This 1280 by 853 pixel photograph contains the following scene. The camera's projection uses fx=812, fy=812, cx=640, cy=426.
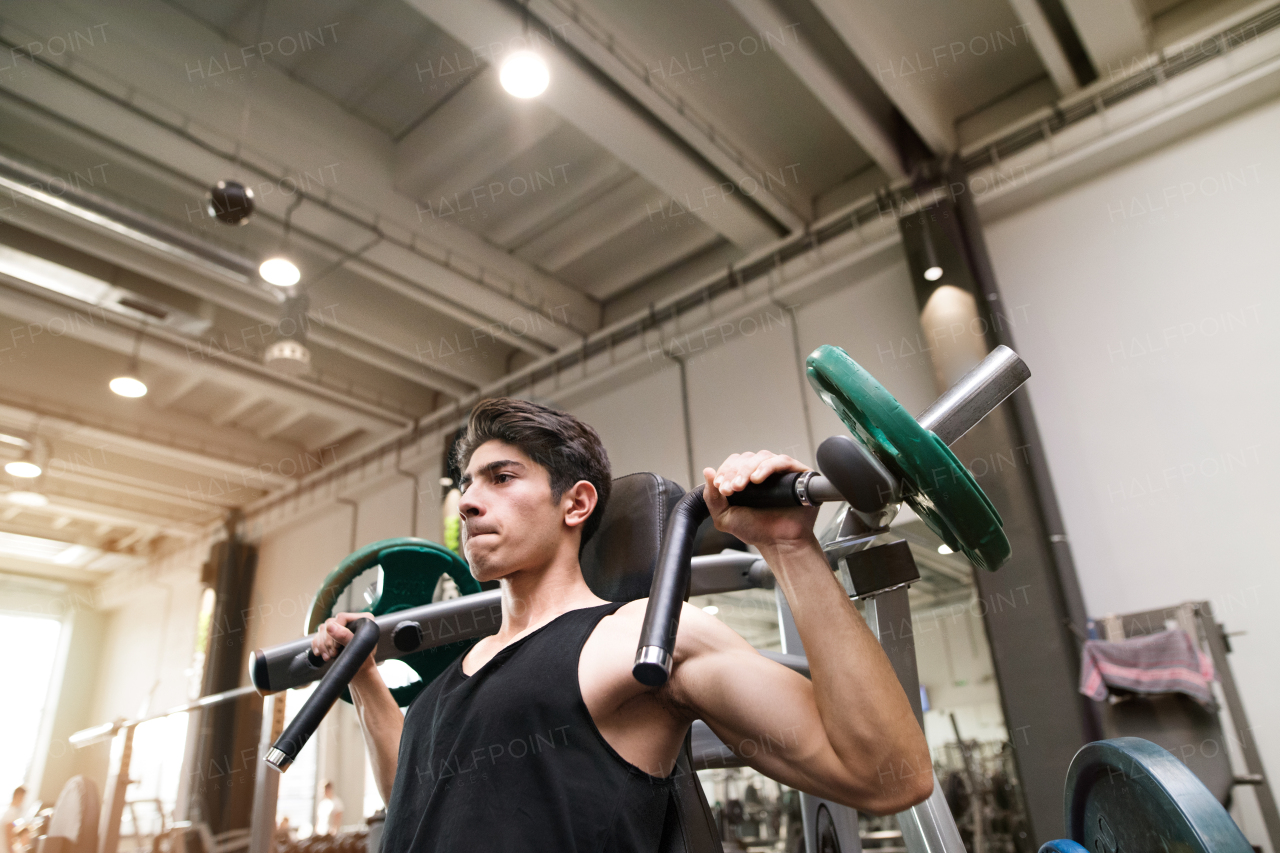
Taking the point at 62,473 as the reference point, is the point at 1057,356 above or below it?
below

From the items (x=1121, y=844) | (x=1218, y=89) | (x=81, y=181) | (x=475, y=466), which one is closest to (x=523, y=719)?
(x=475, y=466)

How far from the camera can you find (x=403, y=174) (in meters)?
5.38

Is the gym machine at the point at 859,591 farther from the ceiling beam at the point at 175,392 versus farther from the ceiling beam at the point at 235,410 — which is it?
the ceiling beam at the point at 235,410

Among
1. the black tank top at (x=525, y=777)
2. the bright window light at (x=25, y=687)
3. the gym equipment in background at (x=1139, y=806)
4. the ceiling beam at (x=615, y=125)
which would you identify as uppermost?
the ceiling beam at (x=615, y=125)

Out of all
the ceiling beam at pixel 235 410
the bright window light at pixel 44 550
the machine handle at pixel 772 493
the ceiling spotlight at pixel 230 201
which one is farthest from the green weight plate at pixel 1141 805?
the bright window light at pixel 44 550

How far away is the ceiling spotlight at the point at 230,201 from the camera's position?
13.2ft

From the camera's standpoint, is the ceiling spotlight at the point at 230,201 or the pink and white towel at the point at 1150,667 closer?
the pink and white towel at the point at 1150,667

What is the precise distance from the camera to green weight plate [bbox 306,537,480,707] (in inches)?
64.9

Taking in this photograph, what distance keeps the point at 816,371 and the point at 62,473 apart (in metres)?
10.1

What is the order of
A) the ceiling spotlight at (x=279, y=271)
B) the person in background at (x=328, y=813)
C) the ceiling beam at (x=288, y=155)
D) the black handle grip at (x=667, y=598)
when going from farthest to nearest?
1. the person in background at (x=328, y=813)
2. the ceiling spotlight at (x=279, y=271)
3. the ceiling beam at (x=288, y=155)
4. the black handle grip at (x=667, y=598)

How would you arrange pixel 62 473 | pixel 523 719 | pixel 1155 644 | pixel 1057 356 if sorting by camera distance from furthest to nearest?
pixel 62 473 < pixel 1057 356 < pixel 1155 644 < pixel 523 719

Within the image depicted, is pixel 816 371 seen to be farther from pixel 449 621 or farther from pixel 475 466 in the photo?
pixel 449 621

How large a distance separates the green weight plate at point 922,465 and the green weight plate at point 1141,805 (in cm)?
56

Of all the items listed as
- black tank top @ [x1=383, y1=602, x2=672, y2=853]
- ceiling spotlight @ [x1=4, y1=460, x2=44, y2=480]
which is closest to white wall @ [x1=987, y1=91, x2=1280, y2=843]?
black tank top @ [x1=383, y1=602, x2=672, y2=853]
